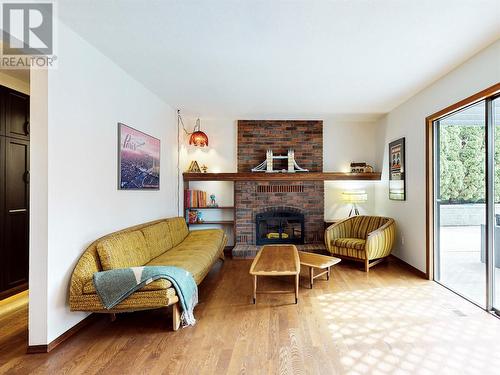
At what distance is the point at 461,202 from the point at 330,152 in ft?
8.06

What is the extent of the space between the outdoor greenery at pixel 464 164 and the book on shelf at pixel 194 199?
12.4 ft

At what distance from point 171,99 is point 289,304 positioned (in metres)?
3.27

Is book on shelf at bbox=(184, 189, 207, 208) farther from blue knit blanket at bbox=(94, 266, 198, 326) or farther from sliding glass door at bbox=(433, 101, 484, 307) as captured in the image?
sliding glass door at bbox=(433, 101, 484, 307)

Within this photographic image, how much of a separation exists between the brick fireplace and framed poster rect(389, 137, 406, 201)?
3.96ft

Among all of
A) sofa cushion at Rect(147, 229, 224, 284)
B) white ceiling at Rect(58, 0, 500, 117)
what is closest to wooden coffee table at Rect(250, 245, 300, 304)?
sofa cushion at Rect(147, 229, 224, 284)

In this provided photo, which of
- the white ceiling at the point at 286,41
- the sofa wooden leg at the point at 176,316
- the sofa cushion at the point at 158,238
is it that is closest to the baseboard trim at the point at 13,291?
the sofa cushion at the point at 158,238

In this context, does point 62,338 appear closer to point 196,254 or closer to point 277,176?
point 196,254

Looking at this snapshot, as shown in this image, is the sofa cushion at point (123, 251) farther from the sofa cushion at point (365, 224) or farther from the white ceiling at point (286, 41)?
the sofa cushion at point (365, 224)

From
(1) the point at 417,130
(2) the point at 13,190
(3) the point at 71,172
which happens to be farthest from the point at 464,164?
(2) the point at 13,190

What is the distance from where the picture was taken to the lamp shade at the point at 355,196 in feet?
14.7

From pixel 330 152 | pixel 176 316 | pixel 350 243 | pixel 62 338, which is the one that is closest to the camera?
pixel 62 338
